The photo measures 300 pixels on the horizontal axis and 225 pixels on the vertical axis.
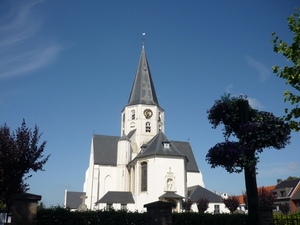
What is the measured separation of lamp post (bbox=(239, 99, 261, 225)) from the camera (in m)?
7.89

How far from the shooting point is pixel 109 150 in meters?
49.0

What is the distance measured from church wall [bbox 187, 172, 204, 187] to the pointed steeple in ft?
43.5

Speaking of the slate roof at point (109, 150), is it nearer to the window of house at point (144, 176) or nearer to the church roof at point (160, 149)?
the church roof at point (160, 149)

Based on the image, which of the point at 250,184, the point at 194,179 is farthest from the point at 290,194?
the point at 250,184

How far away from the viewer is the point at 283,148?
28.2ft

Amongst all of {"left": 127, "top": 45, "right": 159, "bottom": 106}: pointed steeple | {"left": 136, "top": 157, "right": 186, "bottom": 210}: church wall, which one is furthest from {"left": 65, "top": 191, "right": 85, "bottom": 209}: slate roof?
{"left": 136, "top": 157, "right": 186, "bottom": 210}: church wall

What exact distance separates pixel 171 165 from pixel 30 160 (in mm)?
24327

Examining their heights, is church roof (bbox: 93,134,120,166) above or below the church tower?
below

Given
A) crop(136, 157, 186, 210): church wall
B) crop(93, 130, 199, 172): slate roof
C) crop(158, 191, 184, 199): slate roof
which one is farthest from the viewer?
crop(93, 130, 199, 172): slate roof

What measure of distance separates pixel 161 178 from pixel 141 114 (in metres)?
13.9

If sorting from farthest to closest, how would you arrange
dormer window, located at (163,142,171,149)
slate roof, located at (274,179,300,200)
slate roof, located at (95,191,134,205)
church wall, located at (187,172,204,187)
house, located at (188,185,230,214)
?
slate roof, located at (274,179,300,200), church wall, located at (187,172,204,187), house, located at (188,185,230,214), slate roof, located at (95,191,134,205), dormer window, located at (163,142,171,149)

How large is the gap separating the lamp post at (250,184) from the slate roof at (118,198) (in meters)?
31.7

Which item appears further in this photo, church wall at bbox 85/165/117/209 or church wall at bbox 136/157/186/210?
church wall at bbox 85/165/117/209

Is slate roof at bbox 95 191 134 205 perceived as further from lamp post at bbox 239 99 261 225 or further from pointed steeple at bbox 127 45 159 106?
lamp post at bbox 239 99 261 225
